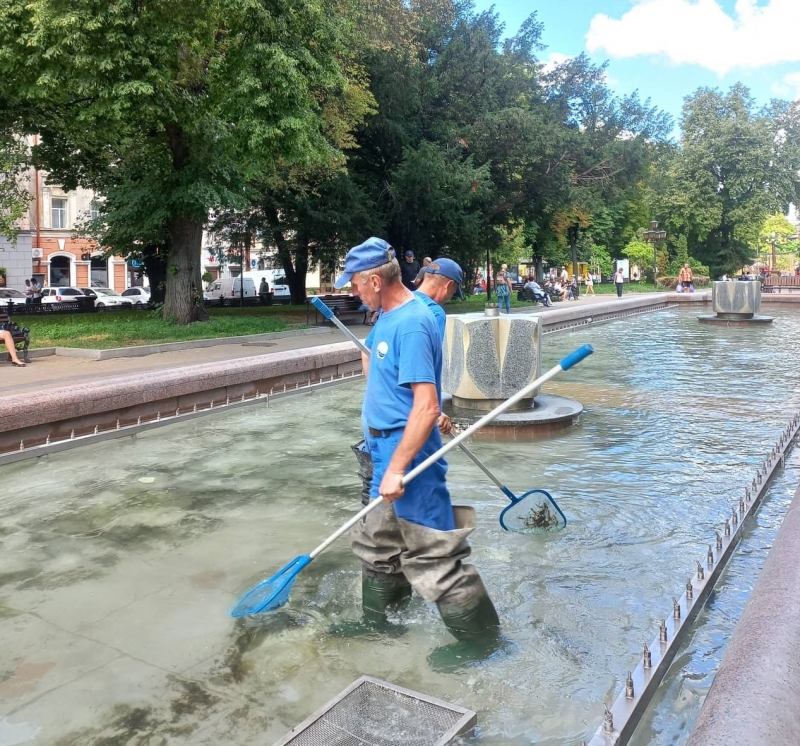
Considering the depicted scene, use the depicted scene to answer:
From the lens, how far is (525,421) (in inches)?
290

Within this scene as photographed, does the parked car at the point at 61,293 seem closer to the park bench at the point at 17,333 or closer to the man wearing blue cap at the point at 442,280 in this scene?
the park bench at the point at 17,333

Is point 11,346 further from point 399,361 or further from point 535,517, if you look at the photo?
point 399,361

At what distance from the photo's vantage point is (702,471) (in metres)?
6.22

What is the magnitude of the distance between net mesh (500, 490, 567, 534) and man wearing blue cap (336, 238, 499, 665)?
153cm

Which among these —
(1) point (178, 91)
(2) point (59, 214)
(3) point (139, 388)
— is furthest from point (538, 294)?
(2) point (59, 214)

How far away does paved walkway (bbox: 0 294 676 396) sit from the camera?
34.7 feet

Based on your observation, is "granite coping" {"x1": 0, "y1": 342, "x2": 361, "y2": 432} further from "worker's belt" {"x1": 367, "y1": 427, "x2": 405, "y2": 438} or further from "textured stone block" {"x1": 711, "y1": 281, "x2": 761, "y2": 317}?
"textured stone block" {"x1": 711, "y1": 281, "x2": 761, "y2": 317}

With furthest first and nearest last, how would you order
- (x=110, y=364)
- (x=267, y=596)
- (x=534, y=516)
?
(x=110, y=364) < (x=534, y=516) < (x=267, y=596)

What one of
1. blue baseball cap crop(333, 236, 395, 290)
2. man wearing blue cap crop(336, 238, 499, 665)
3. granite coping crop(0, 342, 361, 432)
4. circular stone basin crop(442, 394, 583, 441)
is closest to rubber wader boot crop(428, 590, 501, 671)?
man wearing blue cap crop(336, 238, 499, 665)

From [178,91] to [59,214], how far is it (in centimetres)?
3694

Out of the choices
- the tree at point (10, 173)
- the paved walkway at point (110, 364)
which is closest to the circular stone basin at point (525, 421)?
the paved walkway at point (110, 364)

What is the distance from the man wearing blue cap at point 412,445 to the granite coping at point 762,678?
0.97m

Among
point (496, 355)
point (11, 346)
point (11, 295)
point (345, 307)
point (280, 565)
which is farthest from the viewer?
point (11, 295)

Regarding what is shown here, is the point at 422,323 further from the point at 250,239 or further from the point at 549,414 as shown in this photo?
the point at 250,239
